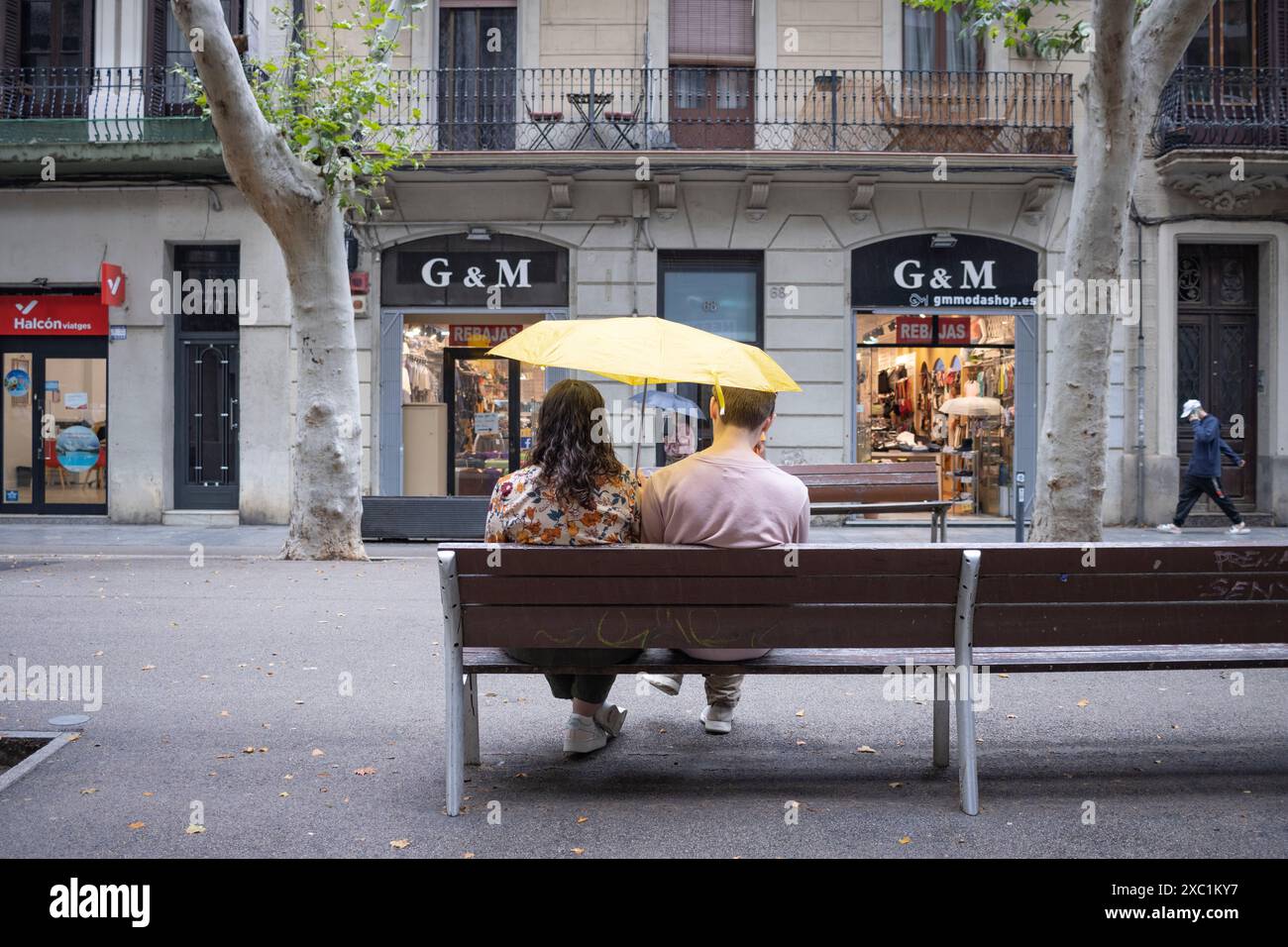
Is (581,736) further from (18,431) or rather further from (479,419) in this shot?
(18,431)

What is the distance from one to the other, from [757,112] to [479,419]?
6808 millimetres

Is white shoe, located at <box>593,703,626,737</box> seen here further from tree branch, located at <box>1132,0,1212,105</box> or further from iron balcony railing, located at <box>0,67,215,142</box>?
iron balcony railing, located at <box>0,67,215,142</box>

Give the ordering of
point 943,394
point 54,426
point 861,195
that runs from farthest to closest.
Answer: point 54,426
point 943,394
point 861,195

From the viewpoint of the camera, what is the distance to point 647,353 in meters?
4.52

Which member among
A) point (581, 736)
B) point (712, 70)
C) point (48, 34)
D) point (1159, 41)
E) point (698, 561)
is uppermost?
point (48, 34)

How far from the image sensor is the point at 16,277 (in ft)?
57.6

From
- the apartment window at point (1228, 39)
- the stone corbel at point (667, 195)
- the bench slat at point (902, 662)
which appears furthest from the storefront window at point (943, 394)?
Answer: the bench slat at point (902, 662)

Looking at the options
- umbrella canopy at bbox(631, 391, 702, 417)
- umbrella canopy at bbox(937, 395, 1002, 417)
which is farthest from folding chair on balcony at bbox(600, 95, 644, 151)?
umbrella canopy at bbox(937, 395, 1002, 417)

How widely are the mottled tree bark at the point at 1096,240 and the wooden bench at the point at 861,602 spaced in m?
6.50

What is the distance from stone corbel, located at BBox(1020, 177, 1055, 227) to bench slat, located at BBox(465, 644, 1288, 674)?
46.4 ft

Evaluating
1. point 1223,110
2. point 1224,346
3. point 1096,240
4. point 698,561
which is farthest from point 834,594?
point 1223,110

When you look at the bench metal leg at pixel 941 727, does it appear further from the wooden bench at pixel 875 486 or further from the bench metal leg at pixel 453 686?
the wooden bench at pixel 875 486

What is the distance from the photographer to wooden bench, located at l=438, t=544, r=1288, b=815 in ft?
13.2

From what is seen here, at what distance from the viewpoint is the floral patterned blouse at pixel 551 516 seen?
4.33 metres
